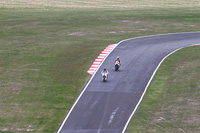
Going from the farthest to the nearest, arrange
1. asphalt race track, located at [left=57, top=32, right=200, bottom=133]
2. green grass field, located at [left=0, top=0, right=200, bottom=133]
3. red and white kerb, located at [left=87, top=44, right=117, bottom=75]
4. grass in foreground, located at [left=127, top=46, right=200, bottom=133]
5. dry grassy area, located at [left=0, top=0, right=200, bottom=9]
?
dry grassy area, located at [left=0, top=0, right=200, bottom=9]
red and white kerb, located at [left=87, top=44, right=117, bottom=75]
green grass field, located at [left=0, top=0, right=200, bottom=133]
asphalt race track, located at [left=57, top=32, right=200, bottom=133]
grass in foreground, located at [left=127, top=46, right=200, bottom=133]

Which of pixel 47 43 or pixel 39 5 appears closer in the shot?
pixel 47 43

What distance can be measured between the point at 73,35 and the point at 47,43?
20.1ft

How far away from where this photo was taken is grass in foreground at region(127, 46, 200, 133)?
1050 inches

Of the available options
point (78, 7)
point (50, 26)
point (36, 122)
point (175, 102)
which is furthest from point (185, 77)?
point (78, 7)

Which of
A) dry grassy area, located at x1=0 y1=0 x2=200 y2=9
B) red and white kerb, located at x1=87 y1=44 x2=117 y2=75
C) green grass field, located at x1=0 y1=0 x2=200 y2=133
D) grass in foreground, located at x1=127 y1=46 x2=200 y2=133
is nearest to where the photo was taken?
grass in foreground, located at x1=127 y1=46 x2=200 y2=133

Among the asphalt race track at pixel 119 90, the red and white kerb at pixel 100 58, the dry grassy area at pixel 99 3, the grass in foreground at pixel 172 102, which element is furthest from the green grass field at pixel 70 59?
the asphalt race track at pixel 119 90

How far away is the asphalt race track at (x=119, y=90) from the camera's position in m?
27.2

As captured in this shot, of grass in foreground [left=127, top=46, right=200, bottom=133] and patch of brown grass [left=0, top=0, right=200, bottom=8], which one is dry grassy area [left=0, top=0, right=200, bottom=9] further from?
grass in foreground [left=127, top=46, right=200, bottom=133]

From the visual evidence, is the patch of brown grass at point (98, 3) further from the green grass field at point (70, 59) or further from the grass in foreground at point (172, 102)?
the grass in foreground at point (172, 102)

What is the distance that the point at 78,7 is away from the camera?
80562mm

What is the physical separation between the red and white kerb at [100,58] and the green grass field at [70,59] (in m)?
0.70

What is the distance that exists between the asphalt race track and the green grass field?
2.76 ft

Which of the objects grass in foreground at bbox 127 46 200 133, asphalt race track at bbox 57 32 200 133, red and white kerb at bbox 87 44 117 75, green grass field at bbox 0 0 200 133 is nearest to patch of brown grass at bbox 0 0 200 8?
green grass field at bbox 0 0 200 133

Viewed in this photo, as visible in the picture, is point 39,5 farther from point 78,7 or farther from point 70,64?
point 70,64
